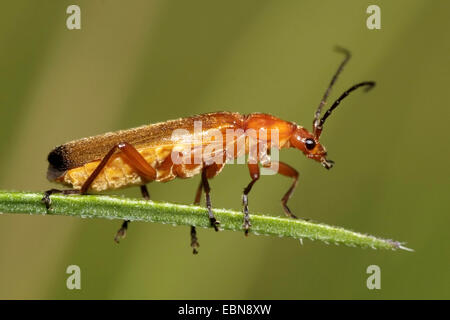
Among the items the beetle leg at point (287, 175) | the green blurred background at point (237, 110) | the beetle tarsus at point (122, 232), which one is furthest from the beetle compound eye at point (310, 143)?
the beetle tarsus at point (122, 232)

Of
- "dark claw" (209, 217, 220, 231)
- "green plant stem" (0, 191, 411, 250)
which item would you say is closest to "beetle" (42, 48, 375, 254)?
"dark claw" (209, 217, 220, 231)

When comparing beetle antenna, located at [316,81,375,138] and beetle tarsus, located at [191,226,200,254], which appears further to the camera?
beetle tarsus, located at [191,226,200,254]

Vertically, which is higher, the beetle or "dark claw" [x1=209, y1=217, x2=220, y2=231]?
the beetle

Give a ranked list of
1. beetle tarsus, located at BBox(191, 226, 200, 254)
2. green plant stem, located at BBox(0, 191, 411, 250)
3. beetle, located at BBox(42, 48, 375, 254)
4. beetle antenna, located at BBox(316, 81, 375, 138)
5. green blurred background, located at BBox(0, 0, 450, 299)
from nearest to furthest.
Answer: green plant stem, located at BBox(0, 191, 411, 250)
beetle, located at BBox(42, 48, 375, 254)
beetle antenna, located at BBox(316, 81, 375, 138)
beetle tarsus, located at BBox(191, 226, 200, 254)
green blurred background, located at BBox(0, 0, 450, 299)

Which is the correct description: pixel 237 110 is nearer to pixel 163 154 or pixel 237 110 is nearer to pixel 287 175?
pixel 287 175

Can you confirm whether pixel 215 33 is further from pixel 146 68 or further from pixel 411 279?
pixel 411 279

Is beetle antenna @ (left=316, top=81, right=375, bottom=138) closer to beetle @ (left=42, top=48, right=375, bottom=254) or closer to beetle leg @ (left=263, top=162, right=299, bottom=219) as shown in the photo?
beetle @ (left=42, top=48, right=375, bottom=254)

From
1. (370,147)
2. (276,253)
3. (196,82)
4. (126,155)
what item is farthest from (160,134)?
(370,147)
